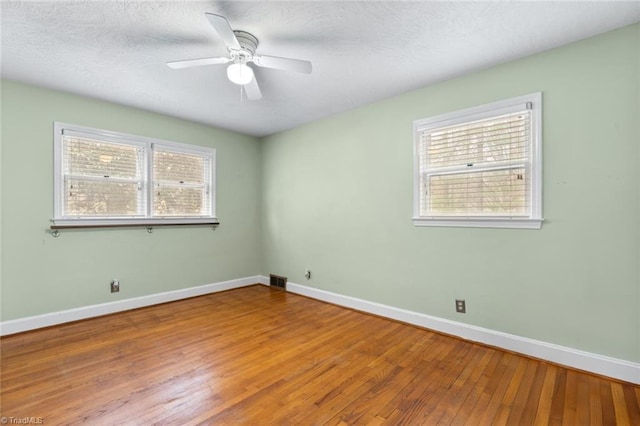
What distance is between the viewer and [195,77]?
8.99 feet

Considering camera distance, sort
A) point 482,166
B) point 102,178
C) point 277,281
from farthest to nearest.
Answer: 1. point 277,281
2. point 102,178
3. point 482,166

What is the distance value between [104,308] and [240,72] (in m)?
3.10

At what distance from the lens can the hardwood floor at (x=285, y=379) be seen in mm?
1703

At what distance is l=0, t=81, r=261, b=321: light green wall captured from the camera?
9.20ft

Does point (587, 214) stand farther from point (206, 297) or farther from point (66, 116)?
point (66, 116)

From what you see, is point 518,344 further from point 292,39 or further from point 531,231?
point 292,39

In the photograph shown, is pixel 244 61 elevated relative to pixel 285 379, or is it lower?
elevated

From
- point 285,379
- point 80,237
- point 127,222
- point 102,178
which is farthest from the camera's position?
point 127,222

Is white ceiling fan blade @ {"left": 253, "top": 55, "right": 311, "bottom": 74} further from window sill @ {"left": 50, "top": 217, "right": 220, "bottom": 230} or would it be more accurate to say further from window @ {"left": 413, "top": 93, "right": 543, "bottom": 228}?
window sill @ {"left": 50, "top": 217, "right": 220, "bottom": 230}

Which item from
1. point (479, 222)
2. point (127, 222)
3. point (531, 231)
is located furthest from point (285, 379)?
point (127, 222)

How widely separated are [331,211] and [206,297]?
7.07 feet

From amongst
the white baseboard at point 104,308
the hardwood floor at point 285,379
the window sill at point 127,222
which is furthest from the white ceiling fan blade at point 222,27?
the white baseboard at point 104,308

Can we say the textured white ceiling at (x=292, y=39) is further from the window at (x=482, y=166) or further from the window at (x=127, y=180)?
the window at (x=127, y=180)

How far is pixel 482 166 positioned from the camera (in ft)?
8.63
